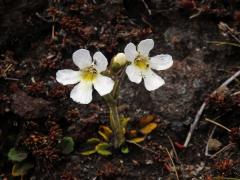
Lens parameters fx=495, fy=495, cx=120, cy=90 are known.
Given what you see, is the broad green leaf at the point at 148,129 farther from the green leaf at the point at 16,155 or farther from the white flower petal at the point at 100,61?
the green leaf at the point at 16,155

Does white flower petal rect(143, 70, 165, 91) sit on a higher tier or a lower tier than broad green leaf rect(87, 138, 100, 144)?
higher

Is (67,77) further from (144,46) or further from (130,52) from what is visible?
(144,46)

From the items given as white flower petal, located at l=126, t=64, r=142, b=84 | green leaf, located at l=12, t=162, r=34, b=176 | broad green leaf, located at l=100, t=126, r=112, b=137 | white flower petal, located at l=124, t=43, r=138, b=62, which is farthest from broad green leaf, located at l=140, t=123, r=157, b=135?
green leaf, located at l=12, t=162, r=34, b=176

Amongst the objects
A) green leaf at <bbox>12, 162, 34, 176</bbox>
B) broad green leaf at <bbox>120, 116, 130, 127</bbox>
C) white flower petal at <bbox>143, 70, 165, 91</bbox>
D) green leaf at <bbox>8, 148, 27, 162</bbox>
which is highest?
white flower petal at <bbox>143, 70, 165, 91</bbox>

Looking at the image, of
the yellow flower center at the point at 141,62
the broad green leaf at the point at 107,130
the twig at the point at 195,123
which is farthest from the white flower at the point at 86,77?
the twig at the point at 195,123

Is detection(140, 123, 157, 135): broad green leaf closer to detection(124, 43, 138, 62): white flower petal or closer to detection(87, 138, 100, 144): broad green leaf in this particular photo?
detection(87, 138, 100, 144): broad green leaf

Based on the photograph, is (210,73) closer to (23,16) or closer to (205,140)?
(205,140)
